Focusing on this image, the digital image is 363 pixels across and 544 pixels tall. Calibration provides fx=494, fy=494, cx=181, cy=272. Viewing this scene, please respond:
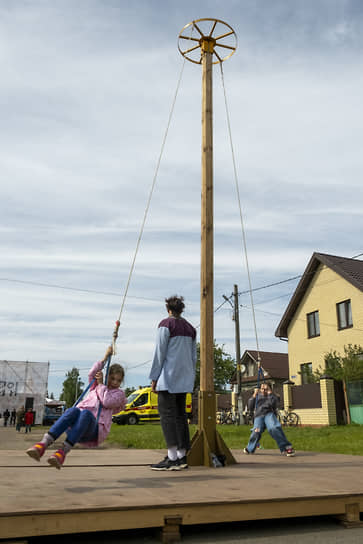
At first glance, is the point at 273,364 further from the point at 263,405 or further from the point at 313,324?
the point at 263,405

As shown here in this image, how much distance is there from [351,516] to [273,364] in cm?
4083

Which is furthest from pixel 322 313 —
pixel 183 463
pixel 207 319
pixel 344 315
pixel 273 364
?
pixel 183 463

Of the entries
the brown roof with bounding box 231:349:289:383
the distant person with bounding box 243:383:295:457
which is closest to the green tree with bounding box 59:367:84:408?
the brown roof with bounding box 231:349:289:383

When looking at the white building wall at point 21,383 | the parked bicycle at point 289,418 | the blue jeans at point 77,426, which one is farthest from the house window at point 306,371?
the blue jeans at point 77,426

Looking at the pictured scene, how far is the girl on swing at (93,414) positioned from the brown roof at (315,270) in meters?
19.8

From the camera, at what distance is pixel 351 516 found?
12.7ft

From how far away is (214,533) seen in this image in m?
3.79

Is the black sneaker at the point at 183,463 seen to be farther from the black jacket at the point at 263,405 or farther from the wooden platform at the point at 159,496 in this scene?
the black jacket at the point at 263,405

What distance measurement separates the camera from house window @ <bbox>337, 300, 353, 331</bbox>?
24047 mm

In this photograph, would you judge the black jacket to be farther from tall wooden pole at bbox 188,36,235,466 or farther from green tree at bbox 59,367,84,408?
green tree at bbox 59,367,84,408

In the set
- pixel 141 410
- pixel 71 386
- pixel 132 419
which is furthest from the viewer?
pixel 71 386

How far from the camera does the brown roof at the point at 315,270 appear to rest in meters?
24.0

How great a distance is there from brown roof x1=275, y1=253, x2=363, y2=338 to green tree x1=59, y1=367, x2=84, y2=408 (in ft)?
284

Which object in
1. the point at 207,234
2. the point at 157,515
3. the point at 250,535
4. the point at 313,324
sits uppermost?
the point at 313,324
